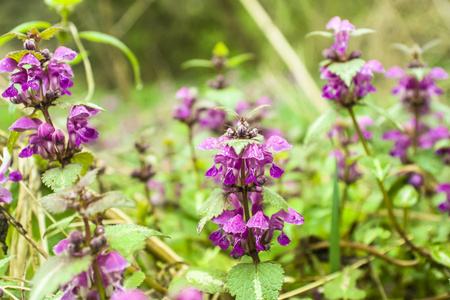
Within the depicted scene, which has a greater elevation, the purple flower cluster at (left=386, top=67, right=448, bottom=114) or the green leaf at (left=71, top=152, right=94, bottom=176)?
the purple flower cluster at (left=386, top=67, right=448, bottom=114)

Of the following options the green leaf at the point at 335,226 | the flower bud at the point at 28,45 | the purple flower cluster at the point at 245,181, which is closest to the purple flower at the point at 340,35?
the green leaf at the point at 335,226

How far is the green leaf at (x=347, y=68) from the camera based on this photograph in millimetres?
1357

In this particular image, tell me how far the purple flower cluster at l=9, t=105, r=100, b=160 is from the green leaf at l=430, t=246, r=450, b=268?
1.45 meters

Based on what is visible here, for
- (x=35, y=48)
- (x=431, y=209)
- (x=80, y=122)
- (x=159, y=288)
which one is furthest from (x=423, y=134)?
(x=35, y=48)

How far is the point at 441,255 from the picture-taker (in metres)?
1.49

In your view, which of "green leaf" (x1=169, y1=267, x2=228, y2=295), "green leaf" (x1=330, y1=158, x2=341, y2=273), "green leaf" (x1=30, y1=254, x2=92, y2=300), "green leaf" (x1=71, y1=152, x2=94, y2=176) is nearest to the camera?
"green leaf" (x1=30, y1=254, x2=92, y2=300)

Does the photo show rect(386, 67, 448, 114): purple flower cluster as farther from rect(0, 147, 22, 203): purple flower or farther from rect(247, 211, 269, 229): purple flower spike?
rect(0, 147, 22, 203): purple flower

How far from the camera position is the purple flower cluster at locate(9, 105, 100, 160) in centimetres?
116

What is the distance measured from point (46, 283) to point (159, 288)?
0.64 meters

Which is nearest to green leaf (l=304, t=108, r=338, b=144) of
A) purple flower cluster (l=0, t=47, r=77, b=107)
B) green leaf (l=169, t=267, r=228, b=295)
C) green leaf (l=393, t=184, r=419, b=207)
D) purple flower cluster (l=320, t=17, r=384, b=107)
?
purple flower cluster (l=320, t=17, r=384, b=107)

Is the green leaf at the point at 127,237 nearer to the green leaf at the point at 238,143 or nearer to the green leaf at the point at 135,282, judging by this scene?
the green leaf at the point at 135,282

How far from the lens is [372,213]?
2115 millimetres

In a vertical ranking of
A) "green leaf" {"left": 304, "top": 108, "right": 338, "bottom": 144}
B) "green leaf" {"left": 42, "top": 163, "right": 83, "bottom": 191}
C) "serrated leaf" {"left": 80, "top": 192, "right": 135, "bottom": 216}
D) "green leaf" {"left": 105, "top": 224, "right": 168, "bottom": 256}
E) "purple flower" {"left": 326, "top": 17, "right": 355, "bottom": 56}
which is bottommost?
"green leaf" {"left": 105, "top": 224, "right": 168, "bottom": 256}

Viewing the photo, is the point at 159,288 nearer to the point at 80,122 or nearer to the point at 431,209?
the point at 80,122
